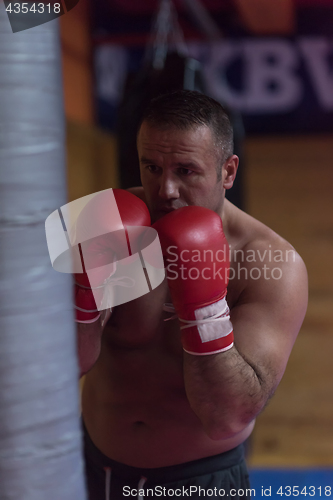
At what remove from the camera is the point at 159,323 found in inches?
47.3

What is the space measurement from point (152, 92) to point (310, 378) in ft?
8.33

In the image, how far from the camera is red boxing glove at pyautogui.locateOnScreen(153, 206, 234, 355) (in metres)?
0.94

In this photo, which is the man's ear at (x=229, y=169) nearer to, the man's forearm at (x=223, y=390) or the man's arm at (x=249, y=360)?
the man's arm at (x=249, y=360)

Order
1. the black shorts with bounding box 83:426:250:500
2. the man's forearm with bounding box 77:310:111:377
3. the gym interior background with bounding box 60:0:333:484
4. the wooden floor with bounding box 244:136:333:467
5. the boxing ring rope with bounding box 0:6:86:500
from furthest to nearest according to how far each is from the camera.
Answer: the wooden floor with bounding box 244:136:333:467
the gym interior background with bounding box 60:0:333:484
the black shorts with bounding box 83:426:250:500
the man's forearm with bounding box 77:310:111:377
the boxing ring rope with bounding box 0:6:86:500

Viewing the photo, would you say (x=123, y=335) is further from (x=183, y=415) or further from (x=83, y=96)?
(x=83, y=96)

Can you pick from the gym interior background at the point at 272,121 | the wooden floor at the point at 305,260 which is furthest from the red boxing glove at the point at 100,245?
the wooden floor at the point at 305,260

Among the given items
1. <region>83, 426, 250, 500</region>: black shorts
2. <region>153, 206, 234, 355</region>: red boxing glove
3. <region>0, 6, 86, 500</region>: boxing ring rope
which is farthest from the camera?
<region>83, 426, 250, 500</region>: black shorts

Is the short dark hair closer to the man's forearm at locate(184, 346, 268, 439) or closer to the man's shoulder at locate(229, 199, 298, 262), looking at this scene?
the man's shoulder at locate(229, 199, 298, 262)

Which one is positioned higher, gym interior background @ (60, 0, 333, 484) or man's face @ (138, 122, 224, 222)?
man's face @ (138, 122, 224, 222)

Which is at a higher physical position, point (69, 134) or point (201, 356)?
point (201, 356)

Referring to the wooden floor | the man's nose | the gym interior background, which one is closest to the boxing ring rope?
the man's nose

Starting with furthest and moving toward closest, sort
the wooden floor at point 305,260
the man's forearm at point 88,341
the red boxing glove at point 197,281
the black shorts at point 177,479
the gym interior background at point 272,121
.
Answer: the wooden floor at point 305,260 → the gym interior background at point 272,121 → the black shorts at point 177,479 → the man's forearm at point 88,341 → the red boxing glove at point 197,281

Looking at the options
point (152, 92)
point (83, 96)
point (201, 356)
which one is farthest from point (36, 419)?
point (83, 96)

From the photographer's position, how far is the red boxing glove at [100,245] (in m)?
1.02
